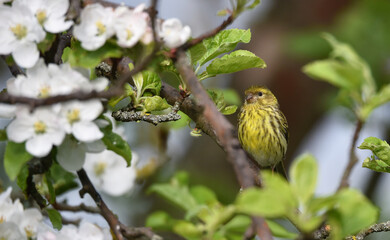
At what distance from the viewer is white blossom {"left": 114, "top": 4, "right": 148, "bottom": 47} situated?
6.40 ft

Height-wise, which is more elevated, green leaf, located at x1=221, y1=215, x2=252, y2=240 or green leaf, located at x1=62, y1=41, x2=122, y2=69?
green leaf, located at x1=62, y1=41, x2=122, y2=69

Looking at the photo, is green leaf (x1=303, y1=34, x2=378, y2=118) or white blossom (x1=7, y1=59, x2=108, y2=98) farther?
white blossom (x1=7, y1=59, x2=108, y2=98)

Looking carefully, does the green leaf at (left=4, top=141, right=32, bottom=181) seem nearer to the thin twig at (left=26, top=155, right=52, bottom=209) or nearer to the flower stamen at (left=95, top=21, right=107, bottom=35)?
the thin twig at (left=26, top=155, right=52, bottom=209)

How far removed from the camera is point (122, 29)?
1.97 m

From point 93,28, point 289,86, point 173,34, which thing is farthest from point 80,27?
point 289,86

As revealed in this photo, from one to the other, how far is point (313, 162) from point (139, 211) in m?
4.49

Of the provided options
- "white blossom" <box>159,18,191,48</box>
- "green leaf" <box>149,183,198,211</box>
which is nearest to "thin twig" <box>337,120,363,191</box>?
"green leaf" <box>149,183,198,211</box>

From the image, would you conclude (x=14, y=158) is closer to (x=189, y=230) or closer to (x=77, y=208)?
(x=189, y=230)

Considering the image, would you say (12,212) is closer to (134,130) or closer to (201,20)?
(134,130)

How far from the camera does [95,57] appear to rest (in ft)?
6.60

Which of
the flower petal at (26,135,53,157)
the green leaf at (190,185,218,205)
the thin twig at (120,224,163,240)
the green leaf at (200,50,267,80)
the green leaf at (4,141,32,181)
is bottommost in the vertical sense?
the green leaf at (190,185,218,205)

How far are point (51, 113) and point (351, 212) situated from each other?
3.03 feet

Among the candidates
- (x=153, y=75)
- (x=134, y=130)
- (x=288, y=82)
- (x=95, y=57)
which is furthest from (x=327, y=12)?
(x=95, y=57)

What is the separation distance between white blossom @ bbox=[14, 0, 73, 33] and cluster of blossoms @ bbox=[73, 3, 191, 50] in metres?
0.05
